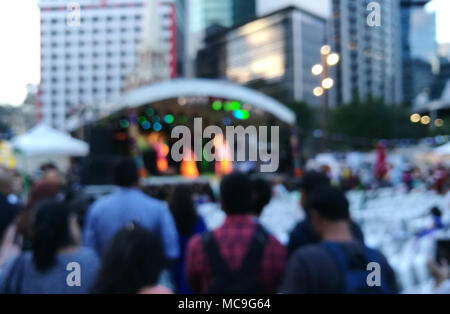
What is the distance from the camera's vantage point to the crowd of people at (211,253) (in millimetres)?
1413

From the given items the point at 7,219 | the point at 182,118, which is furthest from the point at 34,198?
the point at 182,118

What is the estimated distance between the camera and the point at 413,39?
2.27 m

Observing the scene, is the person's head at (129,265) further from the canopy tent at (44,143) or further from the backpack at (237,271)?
the canopy tent at (44,143)

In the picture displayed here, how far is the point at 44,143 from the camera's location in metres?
11.7

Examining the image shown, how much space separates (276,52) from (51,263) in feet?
20.0

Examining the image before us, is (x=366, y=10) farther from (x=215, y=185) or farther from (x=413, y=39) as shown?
(x=215, y=185)

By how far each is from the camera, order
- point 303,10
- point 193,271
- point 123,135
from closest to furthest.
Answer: point 193,271, point 303,10, point 123,135

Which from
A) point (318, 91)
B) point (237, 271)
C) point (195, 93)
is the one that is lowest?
point (237, 271)

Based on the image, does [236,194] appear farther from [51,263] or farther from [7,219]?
[7,219]

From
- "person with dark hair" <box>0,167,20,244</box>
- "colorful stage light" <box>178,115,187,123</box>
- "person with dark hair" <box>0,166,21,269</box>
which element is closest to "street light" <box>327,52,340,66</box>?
"person with dark hair" <box>0,166,21,269</box>

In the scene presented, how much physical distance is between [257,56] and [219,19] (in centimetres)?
220

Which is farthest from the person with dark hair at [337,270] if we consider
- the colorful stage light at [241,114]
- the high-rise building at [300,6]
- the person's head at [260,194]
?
the colorful stage light at [241,114]
